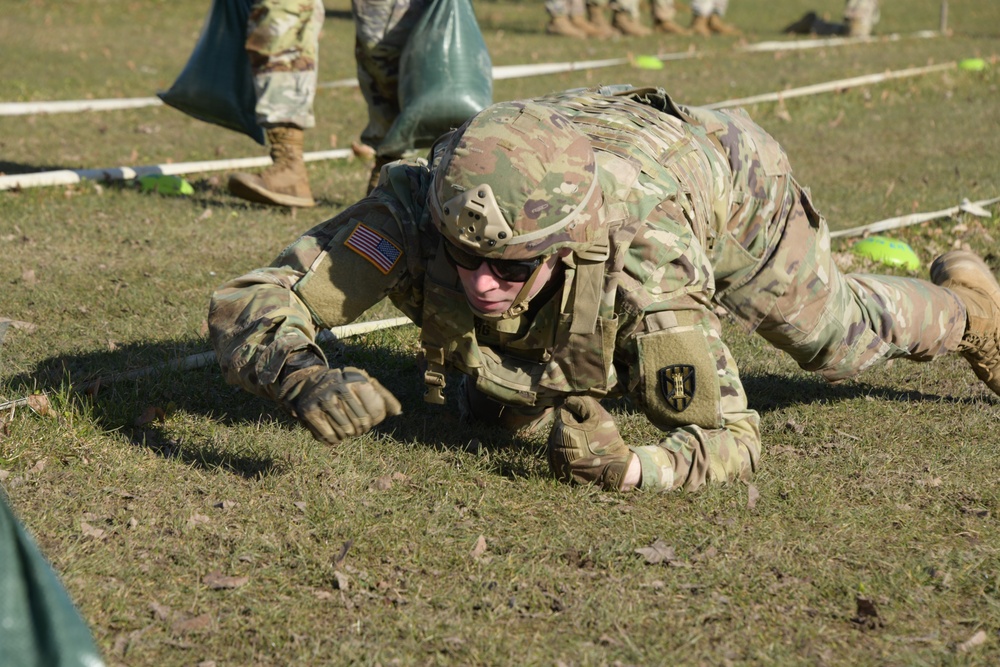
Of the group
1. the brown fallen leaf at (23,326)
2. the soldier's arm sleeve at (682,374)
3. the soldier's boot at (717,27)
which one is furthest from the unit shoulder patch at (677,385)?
the soldier's boot at (717,27)

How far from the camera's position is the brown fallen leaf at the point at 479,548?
379 centimetres

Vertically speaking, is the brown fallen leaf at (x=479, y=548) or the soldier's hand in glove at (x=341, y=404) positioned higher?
the soldier's hand in glove at (x=341, y=404)

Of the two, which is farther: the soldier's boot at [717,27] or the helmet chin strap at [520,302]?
the soldier's boot at [717,27]

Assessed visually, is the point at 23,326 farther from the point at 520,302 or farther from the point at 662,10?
the point at 662,10

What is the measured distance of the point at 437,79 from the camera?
7.17 m

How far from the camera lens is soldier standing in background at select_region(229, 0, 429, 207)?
7.50 m

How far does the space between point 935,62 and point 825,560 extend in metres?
15.6

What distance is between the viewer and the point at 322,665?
3.18 meters

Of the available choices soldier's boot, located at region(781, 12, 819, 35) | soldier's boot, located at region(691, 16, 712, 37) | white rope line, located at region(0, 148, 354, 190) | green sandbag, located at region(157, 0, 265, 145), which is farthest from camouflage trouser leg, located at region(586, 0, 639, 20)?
green sandbag, located at region(157, 0, 265, 145)

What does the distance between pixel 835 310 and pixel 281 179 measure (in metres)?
4.66

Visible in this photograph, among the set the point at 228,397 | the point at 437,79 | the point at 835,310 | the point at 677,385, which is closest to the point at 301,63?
the point at 437,79

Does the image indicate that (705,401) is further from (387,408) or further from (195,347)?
(195,347)

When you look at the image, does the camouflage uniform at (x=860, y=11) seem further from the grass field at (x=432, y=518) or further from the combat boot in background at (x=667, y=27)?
the grass field at (x=432, y=518)

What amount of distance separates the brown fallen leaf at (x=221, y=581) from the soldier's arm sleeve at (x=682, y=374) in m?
1.42
